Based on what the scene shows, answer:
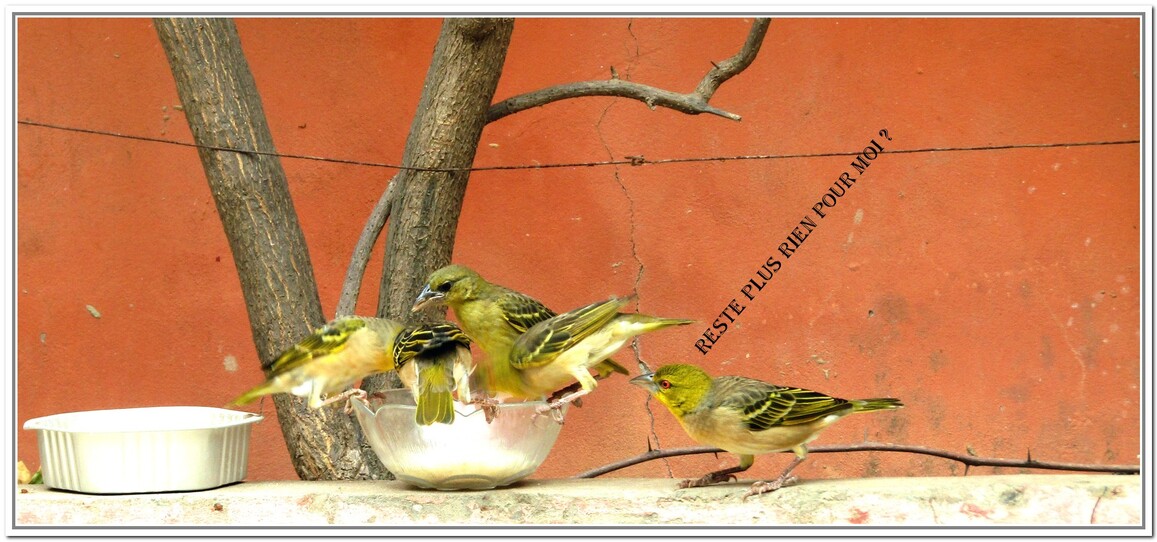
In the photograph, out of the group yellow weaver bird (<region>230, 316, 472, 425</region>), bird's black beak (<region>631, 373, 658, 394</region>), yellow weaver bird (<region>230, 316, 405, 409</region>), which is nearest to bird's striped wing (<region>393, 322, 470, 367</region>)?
yellow weaver bird (<region>230, 316, 472, 425</region>)

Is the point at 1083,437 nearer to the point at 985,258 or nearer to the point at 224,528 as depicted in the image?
the point at 985,258

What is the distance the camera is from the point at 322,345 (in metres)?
3.90

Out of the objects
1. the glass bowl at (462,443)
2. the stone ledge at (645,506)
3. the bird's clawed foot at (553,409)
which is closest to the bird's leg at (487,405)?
the glass bowl at (462,443)

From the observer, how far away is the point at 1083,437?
575 centimetres

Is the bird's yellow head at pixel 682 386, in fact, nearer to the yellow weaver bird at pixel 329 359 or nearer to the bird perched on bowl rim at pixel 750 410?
the bird perched on bowl rim at pixel 750 410

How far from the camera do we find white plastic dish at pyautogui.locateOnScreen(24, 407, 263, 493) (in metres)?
3.93

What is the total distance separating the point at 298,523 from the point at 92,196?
277cm

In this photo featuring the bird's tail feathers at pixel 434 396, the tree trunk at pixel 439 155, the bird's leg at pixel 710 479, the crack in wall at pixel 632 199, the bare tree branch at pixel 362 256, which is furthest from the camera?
the crack in wall at pixel 632 199

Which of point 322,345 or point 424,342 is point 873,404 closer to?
point 424,342

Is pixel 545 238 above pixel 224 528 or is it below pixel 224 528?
above

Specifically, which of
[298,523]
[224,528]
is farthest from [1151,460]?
[224,528]

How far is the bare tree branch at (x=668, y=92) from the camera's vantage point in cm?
434

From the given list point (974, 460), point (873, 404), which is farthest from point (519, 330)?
point (974, 460)

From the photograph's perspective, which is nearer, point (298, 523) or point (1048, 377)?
point (298, 523)
